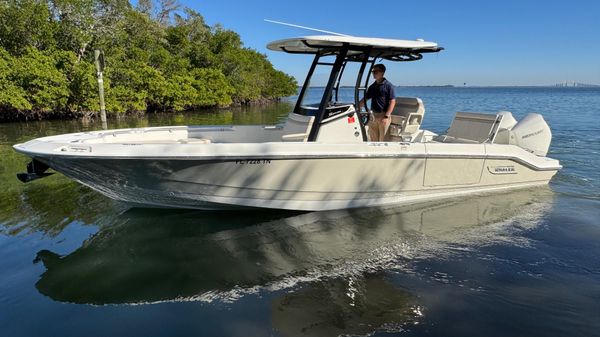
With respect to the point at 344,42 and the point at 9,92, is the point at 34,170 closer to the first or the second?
A: the point at 344,42

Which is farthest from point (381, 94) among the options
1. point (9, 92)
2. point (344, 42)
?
point (9, 92)

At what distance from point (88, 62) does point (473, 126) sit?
23.4 m

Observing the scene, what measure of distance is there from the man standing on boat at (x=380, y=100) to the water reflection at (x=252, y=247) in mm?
1399

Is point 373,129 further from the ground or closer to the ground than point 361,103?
closer to the ground

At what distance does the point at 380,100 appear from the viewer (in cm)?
649

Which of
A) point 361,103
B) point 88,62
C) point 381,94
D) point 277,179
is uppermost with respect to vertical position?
point 88,62

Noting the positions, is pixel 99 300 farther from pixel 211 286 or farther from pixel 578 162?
pixel 578 162

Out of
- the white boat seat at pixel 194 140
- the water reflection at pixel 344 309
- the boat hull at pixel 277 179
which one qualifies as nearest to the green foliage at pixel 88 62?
the white boat seat at pixel 194 140

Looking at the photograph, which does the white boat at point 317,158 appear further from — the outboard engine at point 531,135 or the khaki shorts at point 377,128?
the khaki shorts at point 377,128

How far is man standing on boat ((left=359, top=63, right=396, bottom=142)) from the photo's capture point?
21.1 ft

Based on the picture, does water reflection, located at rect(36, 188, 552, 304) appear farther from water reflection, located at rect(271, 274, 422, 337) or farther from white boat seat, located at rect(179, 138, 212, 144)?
white boat seat, located at rect(179, 138, 212, 144)

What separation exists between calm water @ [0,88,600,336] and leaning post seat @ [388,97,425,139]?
133 cm

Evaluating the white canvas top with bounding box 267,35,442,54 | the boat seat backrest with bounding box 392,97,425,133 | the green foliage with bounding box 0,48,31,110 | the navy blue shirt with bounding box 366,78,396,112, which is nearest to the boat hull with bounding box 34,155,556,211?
the boat seat backrest with bounding box 392,97,425,133

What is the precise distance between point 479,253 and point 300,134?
2775mm
